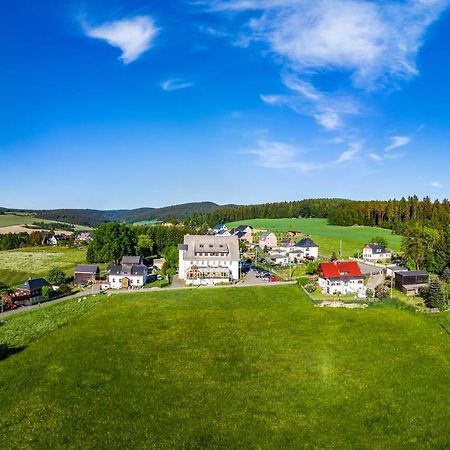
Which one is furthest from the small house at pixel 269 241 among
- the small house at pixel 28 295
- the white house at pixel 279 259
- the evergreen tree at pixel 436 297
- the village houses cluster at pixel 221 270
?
the small house at pixel 28 295

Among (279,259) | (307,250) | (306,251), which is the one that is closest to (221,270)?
(279,259)

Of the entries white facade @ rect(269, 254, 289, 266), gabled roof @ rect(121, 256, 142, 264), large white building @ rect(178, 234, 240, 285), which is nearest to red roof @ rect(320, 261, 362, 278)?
large white building @ rect(178, 234, 240, 285)

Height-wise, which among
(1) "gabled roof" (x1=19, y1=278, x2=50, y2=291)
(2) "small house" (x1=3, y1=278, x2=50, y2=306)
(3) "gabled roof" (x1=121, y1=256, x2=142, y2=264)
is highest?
(3) "gabled roof" (x1=121, y1=256, x2=142, y2=264)

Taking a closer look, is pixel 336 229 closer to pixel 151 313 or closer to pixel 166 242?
pixel 166 242

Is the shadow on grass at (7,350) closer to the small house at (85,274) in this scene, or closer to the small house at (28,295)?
the small house at (28,295)

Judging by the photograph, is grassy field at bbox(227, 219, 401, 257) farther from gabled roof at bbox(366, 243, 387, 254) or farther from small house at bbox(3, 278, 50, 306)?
small house at bbox(3, 278, 50, 306)

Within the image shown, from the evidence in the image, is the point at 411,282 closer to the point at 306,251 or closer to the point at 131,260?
the point at 306,251

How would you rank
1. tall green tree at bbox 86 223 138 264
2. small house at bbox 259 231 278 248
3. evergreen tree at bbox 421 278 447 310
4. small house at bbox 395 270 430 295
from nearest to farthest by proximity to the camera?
evergreen tree at bbox 421 278 447 310 < small house at bbox 395 270 430 295 < tall green tree at bbox 86 223 138 264 < small house at bbox 259 231 278 248
